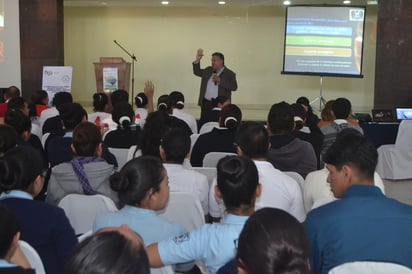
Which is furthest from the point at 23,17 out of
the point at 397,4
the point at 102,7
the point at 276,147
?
the point at 276,147

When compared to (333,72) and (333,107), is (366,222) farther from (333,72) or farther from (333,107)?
(333,72)

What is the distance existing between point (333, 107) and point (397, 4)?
195 inches

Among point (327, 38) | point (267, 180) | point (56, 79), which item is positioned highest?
point (327, 38)

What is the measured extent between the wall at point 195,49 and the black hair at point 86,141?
336 inches

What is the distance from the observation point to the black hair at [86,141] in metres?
3.12

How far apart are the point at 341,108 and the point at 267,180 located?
2517 millimetres

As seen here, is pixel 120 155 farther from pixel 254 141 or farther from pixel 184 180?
pixel 254 141

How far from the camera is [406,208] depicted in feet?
6.36

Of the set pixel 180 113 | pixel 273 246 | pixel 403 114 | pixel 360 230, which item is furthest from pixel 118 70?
pixel 273 246

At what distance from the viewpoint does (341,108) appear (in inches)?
202

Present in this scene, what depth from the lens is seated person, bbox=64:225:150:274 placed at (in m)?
1.03

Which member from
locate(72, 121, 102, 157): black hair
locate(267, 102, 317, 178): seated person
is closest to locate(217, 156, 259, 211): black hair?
locate(72, 121, 102, 157): black hair

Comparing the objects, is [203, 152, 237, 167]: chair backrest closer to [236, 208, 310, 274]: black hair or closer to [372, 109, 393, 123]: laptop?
[236, 208, 310, 274]: black hair

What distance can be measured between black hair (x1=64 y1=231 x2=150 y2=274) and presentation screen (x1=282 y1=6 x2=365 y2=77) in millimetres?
9614
